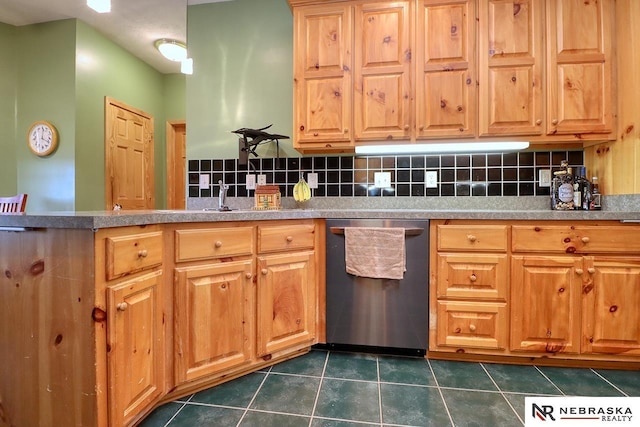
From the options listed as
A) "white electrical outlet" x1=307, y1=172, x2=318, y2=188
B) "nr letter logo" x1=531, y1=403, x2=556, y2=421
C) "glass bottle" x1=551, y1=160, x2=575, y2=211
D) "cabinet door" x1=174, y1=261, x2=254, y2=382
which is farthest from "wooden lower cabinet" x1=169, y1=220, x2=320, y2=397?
"glass bottle" x1=551, y1=160, x2=575, y2=211

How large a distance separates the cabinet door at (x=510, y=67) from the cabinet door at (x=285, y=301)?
1.47 m

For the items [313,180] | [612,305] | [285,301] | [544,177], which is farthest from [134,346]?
[544,177]

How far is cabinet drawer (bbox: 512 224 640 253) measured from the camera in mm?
1625

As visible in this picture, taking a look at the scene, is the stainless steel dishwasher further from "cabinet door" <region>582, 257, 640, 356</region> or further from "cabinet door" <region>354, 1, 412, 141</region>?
"cabinet door" <region>582, 257, 640, 356</region>

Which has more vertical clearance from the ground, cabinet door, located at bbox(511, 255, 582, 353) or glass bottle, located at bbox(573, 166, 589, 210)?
glass bottle, located at bbox(573, 166, 589, 210)

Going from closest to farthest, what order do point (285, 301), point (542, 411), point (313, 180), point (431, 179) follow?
point (542, 411), point (285, 301), point (431, 179), point (313, 180)

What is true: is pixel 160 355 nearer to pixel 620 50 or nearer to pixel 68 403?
pixel 68 403

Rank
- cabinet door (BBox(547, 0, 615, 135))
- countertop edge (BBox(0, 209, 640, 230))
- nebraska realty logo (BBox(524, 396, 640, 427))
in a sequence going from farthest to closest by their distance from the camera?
1. cabinet door (BBox(547, 0, 615, 135))
2. nebraska realty logo (BBox(524, 396, 640, 427))
3. countertop edge (BBox(0, 209, 640, 230))

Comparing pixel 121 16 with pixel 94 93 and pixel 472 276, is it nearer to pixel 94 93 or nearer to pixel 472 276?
pixel 94 93

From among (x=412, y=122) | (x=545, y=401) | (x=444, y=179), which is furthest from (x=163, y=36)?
(x=545, y=401)

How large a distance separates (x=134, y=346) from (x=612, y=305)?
7.57ft

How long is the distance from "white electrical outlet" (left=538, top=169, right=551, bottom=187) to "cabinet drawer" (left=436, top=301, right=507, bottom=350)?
1.02 m

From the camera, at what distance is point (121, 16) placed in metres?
3.03

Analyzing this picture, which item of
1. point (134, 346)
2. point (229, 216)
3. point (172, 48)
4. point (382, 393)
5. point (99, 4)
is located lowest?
point (382, 393)
